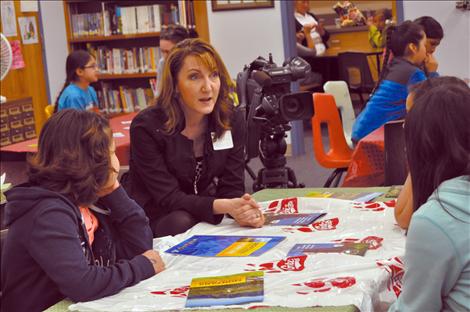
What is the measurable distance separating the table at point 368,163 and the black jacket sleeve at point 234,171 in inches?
46.9

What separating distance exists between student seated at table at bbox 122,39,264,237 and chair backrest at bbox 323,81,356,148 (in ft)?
6.92

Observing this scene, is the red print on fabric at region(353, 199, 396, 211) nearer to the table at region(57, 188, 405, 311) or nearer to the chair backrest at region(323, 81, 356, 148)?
the table at region(57, 188, 405, 311)

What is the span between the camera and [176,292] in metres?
1.92

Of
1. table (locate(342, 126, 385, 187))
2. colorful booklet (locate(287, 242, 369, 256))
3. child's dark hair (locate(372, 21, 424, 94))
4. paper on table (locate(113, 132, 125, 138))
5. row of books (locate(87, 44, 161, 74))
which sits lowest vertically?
table (locate(342, 126, 385, 187))

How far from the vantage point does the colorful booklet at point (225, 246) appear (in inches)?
86.4

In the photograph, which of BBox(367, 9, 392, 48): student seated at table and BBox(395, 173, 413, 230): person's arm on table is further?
BBox(367, 9, 392, 48): student seated at table

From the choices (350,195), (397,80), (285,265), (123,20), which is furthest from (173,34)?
(285,265)

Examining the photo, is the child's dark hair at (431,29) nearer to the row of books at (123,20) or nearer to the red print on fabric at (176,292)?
the row of books at (123,20)

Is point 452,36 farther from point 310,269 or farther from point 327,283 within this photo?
point 327,283

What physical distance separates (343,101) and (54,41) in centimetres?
371

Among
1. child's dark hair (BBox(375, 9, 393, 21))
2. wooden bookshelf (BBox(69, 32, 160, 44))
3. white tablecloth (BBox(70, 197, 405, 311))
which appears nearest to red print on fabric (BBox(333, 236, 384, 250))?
white tablecloth (BBox(70, 197, 405, 311))

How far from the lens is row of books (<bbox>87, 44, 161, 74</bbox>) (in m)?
7.57

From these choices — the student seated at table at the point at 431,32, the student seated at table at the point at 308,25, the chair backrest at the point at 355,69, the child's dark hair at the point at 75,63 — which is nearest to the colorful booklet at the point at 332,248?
the student seated at table at the point at 431,32

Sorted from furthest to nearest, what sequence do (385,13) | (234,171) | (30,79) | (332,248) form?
(385,13) → (30,79) → (234,171) → (332,248)
